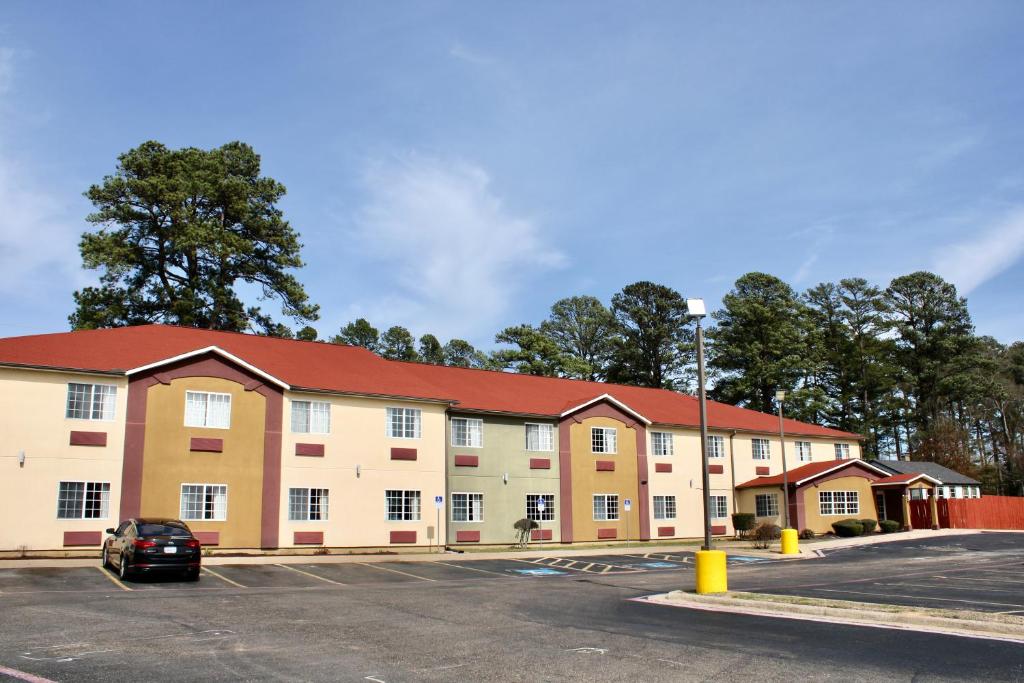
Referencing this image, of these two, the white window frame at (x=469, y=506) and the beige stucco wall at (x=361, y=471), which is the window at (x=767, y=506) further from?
the beige stucco wall at (x=361, y=471)

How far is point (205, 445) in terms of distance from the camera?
100ft

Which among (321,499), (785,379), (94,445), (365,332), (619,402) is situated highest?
(365,332)

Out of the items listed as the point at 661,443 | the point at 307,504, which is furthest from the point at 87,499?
the point at 661,443

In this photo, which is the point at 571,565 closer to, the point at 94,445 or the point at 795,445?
the point at 94,445

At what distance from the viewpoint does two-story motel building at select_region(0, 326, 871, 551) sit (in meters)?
28.0

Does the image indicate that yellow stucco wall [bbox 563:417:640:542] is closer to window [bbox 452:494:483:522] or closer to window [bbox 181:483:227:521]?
window [bbox 452:494:483:522]

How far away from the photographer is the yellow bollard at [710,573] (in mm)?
18391

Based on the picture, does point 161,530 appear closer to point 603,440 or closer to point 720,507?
point 603,440

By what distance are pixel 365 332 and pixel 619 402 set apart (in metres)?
43.2

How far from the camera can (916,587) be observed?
20859 millimetres

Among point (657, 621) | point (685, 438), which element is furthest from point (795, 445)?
point (657, 621)

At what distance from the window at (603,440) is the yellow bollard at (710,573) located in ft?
74.5

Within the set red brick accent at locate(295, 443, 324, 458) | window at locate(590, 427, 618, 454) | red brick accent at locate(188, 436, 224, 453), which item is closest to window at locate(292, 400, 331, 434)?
red brick accent at locate(295, 443, 324, 458)

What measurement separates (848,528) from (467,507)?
22503 mm
